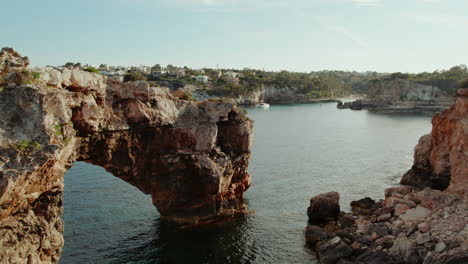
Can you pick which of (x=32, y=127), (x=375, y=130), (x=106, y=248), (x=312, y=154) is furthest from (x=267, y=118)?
(x=32, y=127)

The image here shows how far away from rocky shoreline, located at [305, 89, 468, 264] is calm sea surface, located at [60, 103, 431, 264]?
2.10 m

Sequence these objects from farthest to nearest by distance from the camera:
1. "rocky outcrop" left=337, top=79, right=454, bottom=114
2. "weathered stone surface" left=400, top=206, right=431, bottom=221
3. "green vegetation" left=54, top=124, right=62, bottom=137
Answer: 1. "rocky outcrop" left=337, top=79, right=454, bottom=114
2. "weathered stone surface" left=400, top=206, right=431, bottom=221
3. "green vegetation" left=54, top=124, right=62, bottom=137

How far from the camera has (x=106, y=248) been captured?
1194 inches

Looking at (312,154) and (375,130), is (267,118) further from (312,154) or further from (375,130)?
(312,154)

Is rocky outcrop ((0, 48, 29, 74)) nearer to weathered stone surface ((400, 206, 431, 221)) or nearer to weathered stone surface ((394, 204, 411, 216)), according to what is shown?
weathered stone surface ((400, 206, 431, 221))

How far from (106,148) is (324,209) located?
67.4 ft

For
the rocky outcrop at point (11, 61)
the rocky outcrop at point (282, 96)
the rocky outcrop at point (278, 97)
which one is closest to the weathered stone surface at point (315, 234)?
the rocky outcrop at point (11, 61)

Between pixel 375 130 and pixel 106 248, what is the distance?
259ft

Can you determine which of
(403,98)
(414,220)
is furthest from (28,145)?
(403,98)

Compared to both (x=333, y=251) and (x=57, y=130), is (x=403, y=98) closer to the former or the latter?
(x=333, y=251)

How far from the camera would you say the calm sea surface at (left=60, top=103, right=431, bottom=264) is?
30328mm

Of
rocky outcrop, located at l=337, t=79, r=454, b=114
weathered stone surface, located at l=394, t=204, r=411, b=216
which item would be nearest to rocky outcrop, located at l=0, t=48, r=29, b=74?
weathered stone surface, located at l=394, t=204, r=411, b=216

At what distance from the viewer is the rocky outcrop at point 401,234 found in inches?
1080

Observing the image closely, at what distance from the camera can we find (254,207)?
40.7 metres
